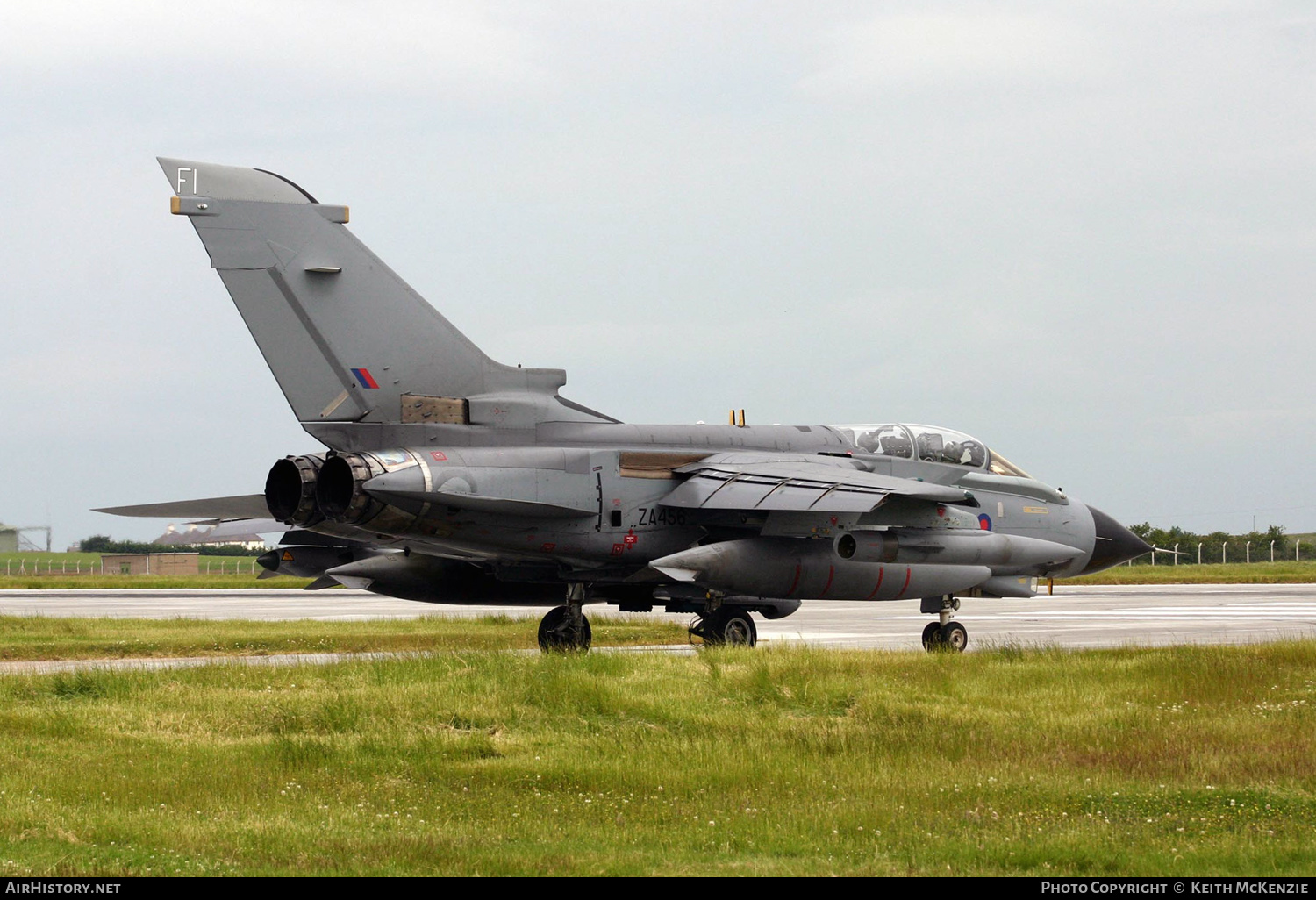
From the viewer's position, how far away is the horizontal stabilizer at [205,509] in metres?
18.1

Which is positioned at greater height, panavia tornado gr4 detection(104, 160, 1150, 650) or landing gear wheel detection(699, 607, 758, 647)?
panavia tornado gr4 detection(104, 160, 1150, 650)

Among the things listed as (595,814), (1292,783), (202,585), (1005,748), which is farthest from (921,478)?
(202,585)

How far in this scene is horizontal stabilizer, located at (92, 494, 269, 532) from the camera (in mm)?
18062

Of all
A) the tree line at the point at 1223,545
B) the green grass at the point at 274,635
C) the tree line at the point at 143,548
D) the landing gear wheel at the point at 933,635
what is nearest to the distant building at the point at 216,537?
the green grass at the point at 274,635

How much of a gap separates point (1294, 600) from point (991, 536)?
18.1 m

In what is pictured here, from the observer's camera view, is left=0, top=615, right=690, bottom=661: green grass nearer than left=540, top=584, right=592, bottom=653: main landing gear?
No

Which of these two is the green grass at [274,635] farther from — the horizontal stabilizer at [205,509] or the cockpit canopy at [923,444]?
the cockpit canopy at [923,444]

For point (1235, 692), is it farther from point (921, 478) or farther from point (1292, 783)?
point (921, 478)

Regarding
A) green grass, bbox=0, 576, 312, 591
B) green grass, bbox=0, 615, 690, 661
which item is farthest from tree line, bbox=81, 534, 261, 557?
green grass, bbox=0, 615, 690, 661

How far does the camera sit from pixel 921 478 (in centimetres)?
1973

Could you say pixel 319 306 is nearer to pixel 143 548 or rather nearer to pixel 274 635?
pixel 274 635

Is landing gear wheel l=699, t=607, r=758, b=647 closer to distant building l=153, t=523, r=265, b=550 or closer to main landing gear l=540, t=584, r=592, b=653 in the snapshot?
main landing gear l=540, t=584, r=592, b=653

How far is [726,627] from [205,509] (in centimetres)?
710

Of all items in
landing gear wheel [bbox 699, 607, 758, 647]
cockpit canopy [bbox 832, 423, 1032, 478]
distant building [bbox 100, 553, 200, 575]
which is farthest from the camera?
distant building [bbox 100, 553, 200, 575]
